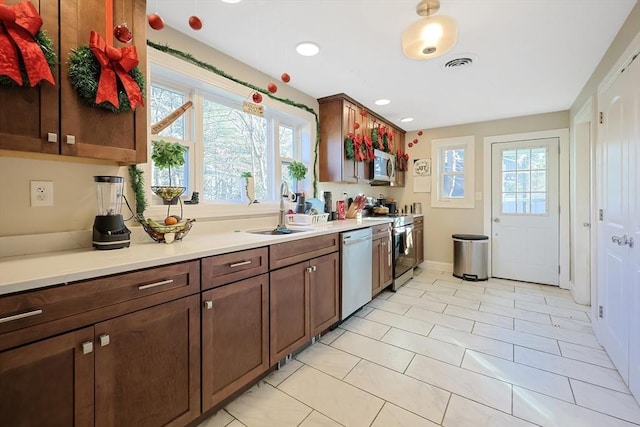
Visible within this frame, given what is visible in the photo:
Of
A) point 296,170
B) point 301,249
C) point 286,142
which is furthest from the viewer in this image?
point 286,142

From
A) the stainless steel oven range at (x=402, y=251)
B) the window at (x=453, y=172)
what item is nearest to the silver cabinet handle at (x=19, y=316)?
the stainless steel oven range at (x=402, y=251)

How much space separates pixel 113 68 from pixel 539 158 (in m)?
4.79

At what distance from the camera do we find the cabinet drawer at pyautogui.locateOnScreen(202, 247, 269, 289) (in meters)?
1.43

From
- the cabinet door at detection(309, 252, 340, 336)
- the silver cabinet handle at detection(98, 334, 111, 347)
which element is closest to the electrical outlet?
the silver cabinet handle at detection(98, 334, 111, 347)

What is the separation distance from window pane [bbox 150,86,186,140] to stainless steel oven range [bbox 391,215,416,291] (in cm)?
255

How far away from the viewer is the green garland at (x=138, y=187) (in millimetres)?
1731

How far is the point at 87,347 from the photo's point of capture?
39.8 inches

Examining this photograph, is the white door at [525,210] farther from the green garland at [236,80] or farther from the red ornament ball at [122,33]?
the red ornament ball at [122,33]

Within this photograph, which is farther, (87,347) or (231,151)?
(231,151)

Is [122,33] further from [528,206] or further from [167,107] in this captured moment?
[528,206]

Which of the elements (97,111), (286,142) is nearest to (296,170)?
(286,142)

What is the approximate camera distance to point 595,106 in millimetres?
2436

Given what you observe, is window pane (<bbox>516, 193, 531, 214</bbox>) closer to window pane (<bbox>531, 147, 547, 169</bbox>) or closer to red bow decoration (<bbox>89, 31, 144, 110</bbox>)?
window pane (<bbox>531, 147, 547, 169</bbox>)

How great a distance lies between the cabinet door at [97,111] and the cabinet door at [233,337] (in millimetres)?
856
